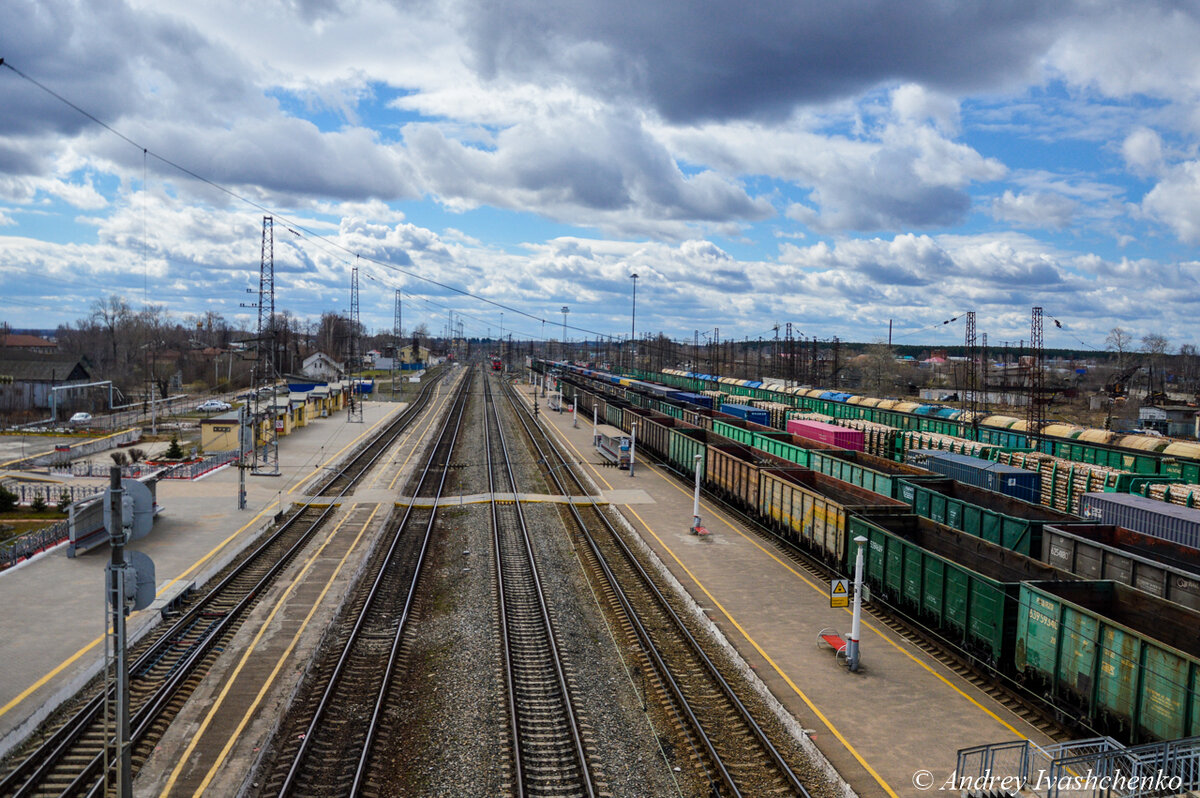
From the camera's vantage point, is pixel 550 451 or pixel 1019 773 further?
pixel 550 451

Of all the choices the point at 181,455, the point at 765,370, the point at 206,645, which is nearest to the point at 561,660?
the point at 206,645

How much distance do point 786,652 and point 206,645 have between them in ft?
41.2

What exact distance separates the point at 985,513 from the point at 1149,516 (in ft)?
15.7

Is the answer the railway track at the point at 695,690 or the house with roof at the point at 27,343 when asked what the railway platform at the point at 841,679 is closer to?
the railway track at the point at 695,690

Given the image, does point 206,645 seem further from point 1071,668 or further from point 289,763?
point 1071,668

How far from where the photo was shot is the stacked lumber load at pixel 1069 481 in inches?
1163

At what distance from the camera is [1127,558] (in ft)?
53.5

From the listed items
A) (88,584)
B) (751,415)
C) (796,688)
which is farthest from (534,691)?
(751,415)

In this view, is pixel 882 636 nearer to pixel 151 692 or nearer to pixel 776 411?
pixel 151 692

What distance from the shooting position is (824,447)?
3494cm

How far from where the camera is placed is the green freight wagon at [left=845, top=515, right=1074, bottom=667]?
1438 cm

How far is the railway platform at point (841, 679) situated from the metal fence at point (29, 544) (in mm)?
19170

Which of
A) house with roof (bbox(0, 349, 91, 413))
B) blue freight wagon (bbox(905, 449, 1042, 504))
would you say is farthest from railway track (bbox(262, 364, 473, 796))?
house with roof (bbox(0, 349, 91, 413))

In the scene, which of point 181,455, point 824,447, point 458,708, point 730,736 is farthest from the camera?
point 181,455
